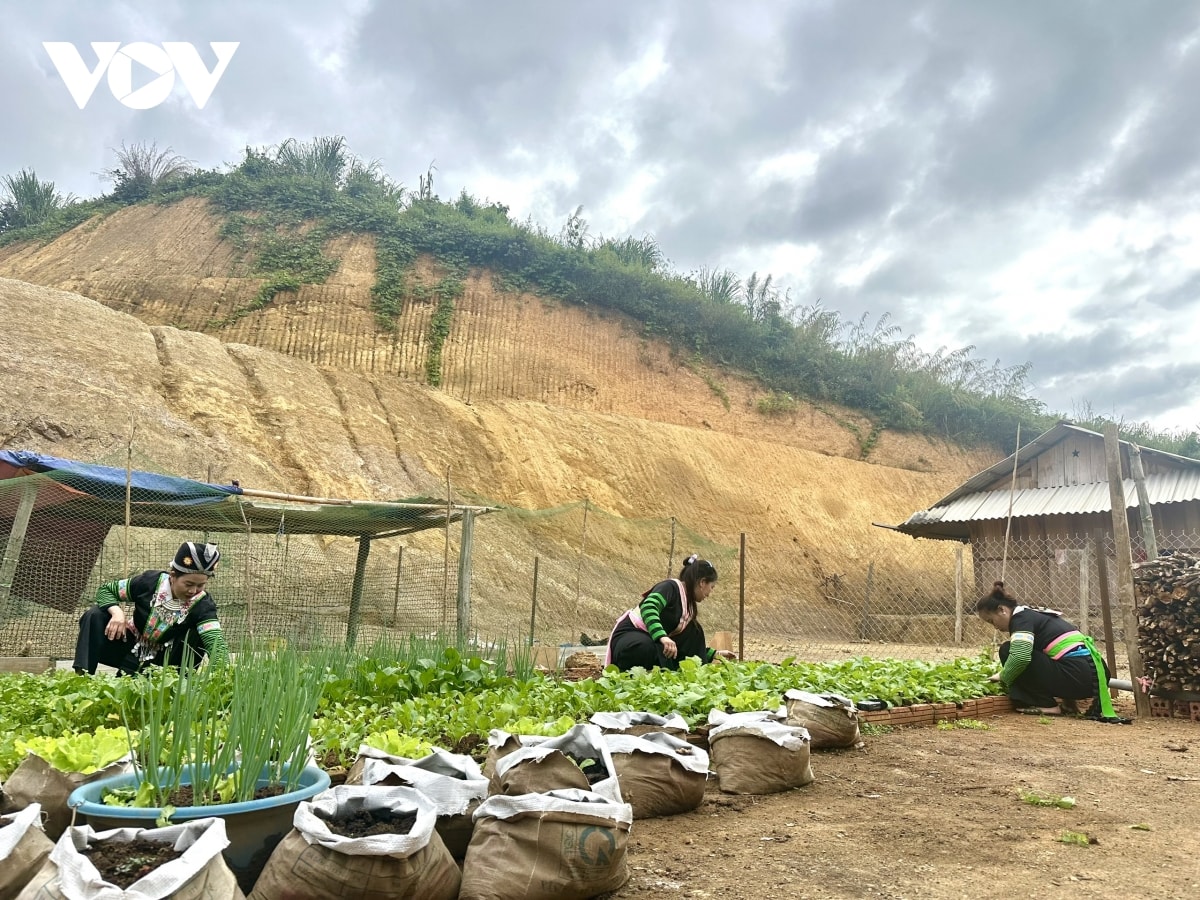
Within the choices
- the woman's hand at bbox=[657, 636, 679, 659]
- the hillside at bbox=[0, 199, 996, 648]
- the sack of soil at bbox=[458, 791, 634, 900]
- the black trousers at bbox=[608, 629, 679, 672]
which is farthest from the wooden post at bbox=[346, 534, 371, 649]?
the sack of soil at bbox=[458, 791, 634, 900]

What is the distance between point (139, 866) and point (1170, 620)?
7.01 metres

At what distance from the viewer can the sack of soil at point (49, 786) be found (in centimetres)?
256

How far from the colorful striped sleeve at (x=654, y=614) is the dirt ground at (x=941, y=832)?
1650 millimetres

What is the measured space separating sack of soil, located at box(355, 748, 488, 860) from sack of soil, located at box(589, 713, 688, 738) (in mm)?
1120

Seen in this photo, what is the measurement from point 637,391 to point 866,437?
854cm

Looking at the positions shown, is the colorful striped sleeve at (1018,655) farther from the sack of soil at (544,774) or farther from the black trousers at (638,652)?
the sack of soil at (544,774)

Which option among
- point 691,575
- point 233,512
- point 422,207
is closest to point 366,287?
point 422,207

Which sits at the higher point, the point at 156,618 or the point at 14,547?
the point at 14,547

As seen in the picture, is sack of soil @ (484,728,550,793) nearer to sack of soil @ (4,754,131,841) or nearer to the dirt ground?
the dirt ground

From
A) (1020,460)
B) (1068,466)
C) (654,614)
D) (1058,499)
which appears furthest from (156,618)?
(1068,466)

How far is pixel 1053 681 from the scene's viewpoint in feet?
21.3

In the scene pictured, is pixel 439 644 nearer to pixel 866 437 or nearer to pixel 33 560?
pixel 33 560

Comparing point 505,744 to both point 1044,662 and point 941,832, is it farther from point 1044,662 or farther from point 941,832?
point 1044,662

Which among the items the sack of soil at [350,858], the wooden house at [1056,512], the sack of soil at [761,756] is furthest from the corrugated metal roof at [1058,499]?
the sack of soil at [350,858]
